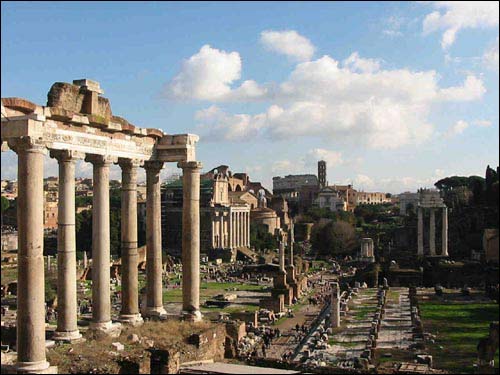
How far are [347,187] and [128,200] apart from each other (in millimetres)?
128202

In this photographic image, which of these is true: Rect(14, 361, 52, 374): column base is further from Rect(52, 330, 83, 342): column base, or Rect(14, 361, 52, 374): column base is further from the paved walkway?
the paved walkway

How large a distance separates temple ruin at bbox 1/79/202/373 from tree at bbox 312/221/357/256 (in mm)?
58518

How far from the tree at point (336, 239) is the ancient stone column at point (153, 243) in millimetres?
58369

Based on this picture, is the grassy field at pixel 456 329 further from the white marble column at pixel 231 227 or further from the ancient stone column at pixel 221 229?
the white marble column at pixel 231 227

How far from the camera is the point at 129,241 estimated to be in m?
15.1

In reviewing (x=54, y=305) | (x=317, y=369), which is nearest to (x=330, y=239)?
(x=54, y=305)

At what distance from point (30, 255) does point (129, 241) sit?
449 cm

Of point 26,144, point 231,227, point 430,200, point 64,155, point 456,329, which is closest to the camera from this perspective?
point 26,144

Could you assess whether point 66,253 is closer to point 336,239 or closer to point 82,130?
point 82,130

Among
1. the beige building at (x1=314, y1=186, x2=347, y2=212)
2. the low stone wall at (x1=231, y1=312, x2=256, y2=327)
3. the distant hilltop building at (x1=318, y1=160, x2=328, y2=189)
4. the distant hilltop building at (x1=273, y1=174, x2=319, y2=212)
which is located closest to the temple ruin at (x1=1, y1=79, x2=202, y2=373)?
the low stone wall at (x1=231, y1=312, x2=256, y2=327)

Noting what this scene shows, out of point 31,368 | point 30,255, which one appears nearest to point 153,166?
point 30,255

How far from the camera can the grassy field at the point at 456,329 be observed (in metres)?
20.6

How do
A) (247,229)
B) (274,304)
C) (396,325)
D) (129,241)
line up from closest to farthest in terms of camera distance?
(129,241) < (396,325) < (274,304) < (247,229)

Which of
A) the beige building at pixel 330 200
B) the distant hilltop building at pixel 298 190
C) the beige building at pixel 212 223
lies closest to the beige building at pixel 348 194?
the beige building at pixel 330 200
